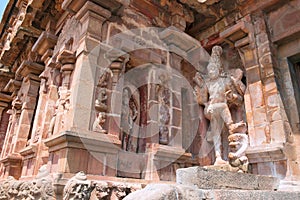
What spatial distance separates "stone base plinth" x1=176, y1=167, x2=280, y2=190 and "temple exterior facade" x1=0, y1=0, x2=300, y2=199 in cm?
63

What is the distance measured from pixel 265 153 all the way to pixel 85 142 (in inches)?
105

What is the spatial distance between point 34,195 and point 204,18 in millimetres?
4722

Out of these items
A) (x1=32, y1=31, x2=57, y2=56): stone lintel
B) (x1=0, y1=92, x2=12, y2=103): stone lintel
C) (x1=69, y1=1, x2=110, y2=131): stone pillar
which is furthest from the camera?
(x1=0, y1=92, x2=12, y2=103): stone lintel

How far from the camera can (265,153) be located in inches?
150

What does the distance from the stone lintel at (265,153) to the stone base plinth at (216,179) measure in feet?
3.07

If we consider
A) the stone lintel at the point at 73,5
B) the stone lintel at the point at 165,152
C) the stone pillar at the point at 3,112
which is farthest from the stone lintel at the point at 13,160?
the stone pillar at the point at 3,112

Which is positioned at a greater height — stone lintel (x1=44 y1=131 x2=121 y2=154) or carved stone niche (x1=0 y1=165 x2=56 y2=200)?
stone lintel (x1=44 y1=131 x2=121 y2=154)

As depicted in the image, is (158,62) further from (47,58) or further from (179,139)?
(47,58)

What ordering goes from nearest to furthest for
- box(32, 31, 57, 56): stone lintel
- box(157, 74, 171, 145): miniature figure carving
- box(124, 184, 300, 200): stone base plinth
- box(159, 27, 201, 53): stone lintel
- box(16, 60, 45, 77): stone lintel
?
box(124, 184, 300, 200): stone base plinth
box(157, 74, 171, 145): miniature figure carving
box(159, 27, 201, 53): stone lintel
box(32, 31, 57, 56): stone lintel
box(16, 60, 45, 77): stone lintel

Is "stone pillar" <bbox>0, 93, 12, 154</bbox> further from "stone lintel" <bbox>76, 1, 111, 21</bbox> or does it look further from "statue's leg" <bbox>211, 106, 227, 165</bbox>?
"statue's leg" <bbox>211, 106, 227, 165</bbox>

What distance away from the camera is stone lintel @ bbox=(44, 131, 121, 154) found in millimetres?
3279

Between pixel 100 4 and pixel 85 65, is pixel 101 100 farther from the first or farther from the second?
pixel 100 4

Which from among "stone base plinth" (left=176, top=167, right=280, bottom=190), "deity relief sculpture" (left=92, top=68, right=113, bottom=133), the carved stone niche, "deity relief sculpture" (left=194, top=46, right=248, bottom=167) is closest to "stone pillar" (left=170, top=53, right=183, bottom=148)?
"deity relief sculpture" (left=194, top=46, right=248, bottom=167)

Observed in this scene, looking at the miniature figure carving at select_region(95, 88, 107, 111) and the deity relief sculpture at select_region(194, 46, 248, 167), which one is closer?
the miniature figure carving at select_region(95, 88, 107, 111)
